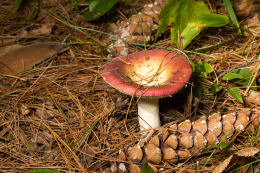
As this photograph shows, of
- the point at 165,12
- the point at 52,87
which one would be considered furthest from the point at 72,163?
the point at 165,12

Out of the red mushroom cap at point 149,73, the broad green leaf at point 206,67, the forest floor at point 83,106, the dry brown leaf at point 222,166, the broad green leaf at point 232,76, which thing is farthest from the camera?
the broad green leaf at point 206,67

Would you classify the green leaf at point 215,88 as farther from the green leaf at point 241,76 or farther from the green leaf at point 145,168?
the green leaf at point 145,168

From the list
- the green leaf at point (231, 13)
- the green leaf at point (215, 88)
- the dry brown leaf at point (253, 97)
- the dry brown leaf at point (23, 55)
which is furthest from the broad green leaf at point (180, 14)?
the dry brown leaf at point (23, 55)

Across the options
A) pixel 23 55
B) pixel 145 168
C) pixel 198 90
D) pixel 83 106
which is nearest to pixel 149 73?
pixel 198 90

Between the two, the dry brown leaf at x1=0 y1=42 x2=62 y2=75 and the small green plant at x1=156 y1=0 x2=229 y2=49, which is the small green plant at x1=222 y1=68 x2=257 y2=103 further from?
the dry brown leaf at x1=0 y1=42 x2=62 y2=75

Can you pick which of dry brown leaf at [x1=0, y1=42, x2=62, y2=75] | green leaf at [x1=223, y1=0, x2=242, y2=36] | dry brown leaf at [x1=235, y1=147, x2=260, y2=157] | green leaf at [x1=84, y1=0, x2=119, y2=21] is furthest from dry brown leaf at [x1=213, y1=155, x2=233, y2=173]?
dry brown leaf at [x1=0, y1=42, x2=62, y2=75]

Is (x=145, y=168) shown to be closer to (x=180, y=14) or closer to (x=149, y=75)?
(x=149, y=75)
